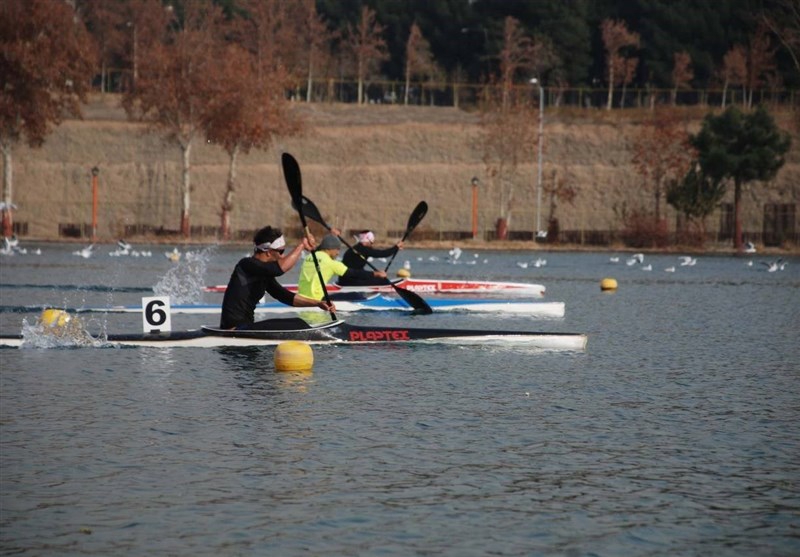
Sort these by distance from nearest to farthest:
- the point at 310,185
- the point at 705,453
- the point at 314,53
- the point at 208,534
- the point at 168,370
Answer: the point at 208,534
the point at 705,453
the point at 168,370
the point at 310,185
the point at 314,53

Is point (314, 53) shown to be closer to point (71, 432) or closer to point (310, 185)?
point (310, 185)

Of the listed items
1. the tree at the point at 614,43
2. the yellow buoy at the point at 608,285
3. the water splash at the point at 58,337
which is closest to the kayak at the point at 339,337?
the water splash at the point at 58,337

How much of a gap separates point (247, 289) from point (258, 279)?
336 mm

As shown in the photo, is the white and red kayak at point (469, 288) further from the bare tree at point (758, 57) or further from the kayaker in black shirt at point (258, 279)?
the bare tree at point (758, 57)

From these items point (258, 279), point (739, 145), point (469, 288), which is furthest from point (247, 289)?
point (739, 145)

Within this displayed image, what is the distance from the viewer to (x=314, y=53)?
126562 millimetres

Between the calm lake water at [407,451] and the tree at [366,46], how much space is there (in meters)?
98.1

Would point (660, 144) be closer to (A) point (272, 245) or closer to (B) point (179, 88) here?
(B) point (179, 88)

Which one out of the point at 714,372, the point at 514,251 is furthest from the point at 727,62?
the point at 714,372

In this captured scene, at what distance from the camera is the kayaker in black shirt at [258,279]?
21281 millimetres

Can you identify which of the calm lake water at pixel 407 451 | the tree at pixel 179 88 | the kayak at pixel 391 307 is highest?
the tree at pixel 179 88

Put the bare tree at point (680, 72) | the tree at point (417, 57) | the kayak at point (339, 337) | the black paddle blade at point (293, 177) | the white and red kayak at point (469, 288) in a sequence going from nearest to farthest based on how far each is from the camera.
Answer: the kayak at point (339, 337)
the black paddle blade at point (293, 177)
the white and red kayak at point (469, 288)
the bare tree at point (680, 72)
the tree at point (417, 57)

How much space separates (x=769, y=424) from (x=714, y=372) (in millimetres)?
5285

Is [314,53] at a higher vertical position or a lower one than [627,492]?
higher
